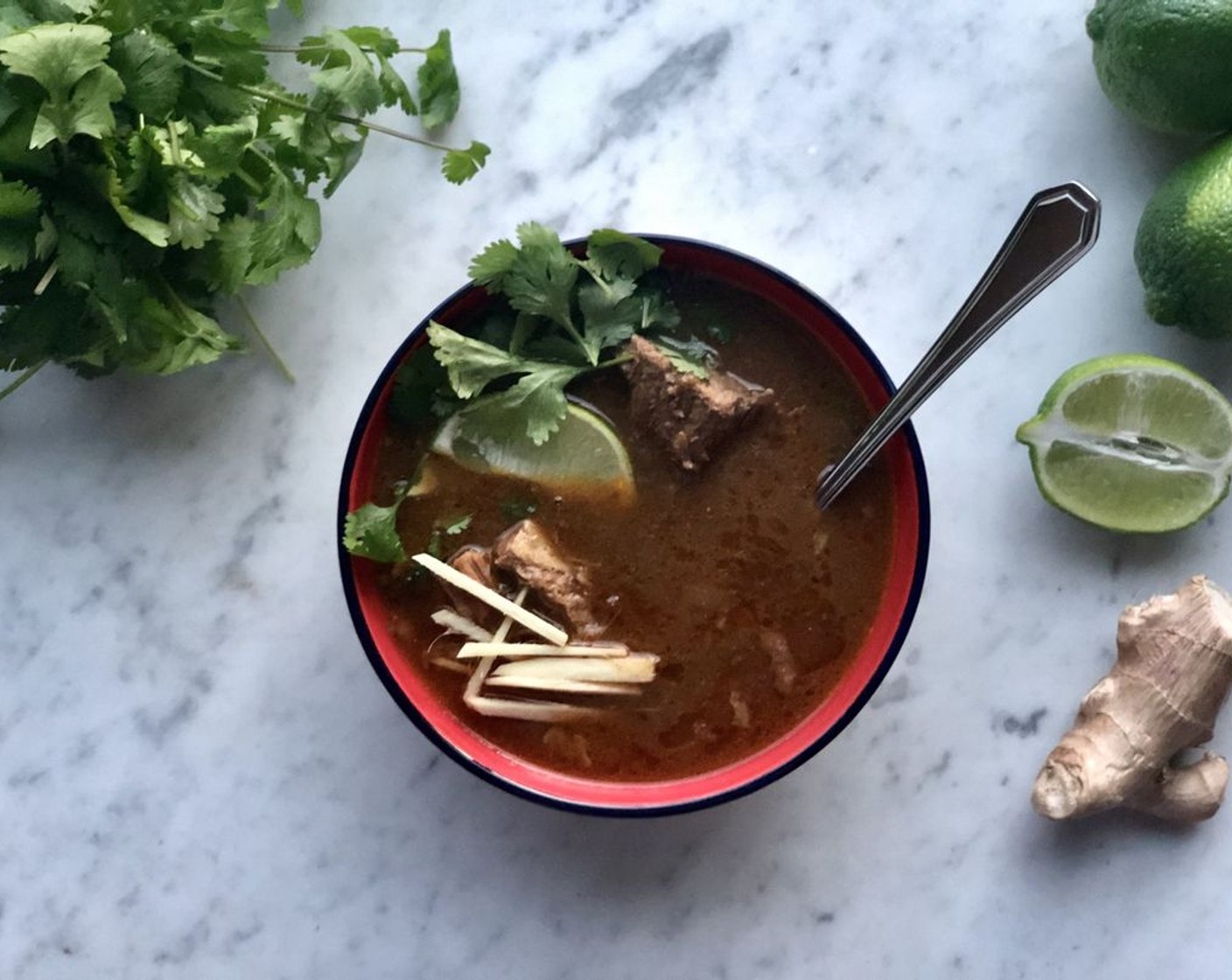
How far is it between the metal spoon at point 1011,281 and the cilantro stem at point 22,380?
133 centimetres

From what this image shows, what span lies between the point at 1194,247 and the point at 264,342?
60.6 inches

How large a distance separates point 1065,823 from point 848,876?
1.28ft

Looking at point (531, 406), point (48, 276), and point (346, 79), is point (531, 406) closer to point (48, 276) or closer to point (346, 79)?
point (346, 79)

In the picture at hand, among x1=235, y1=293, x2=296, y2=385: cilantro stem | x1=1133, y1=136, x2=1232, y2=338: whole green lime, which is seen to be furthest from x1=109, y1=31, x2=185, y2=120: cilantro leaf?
x1=1133, y1=136, x2=1232, y2=338: whole green lime

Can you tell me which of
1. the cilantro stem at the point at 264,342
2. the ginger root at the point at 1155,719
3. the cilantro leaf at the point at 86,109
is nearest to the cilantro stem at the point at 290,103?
the cilantro leaf at the point at 86,109

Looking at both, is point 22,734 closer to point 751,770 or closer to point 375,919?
point 375,919

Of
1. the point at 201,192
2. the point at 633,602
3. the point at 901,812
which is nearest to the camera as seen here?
the point at 201,192

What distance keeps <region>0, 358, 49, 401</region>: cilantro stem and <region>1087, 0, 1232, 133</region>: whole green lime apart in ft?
5.93

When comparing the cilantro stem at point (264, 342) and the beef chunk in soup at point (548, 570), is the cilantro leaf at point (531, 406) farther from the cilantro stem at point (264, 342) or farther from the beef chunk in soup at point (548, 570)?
the cilantro stem at point (264, 342)

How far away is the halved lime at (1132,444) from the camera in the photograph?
2.11 metres

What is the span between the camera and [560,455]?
6.81 feet

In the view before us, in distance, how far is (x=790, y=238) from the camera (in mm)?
2232

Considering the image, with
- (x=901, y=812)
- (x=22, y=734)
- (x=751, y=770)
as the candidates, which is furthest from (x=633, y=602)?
(x=22, y=734)

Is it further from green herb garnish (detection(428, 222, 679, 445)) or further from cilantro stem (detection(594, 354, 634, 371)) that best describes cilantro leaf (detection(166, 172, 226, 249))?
cilantro stem (detection(594, 354, 634, 371))
